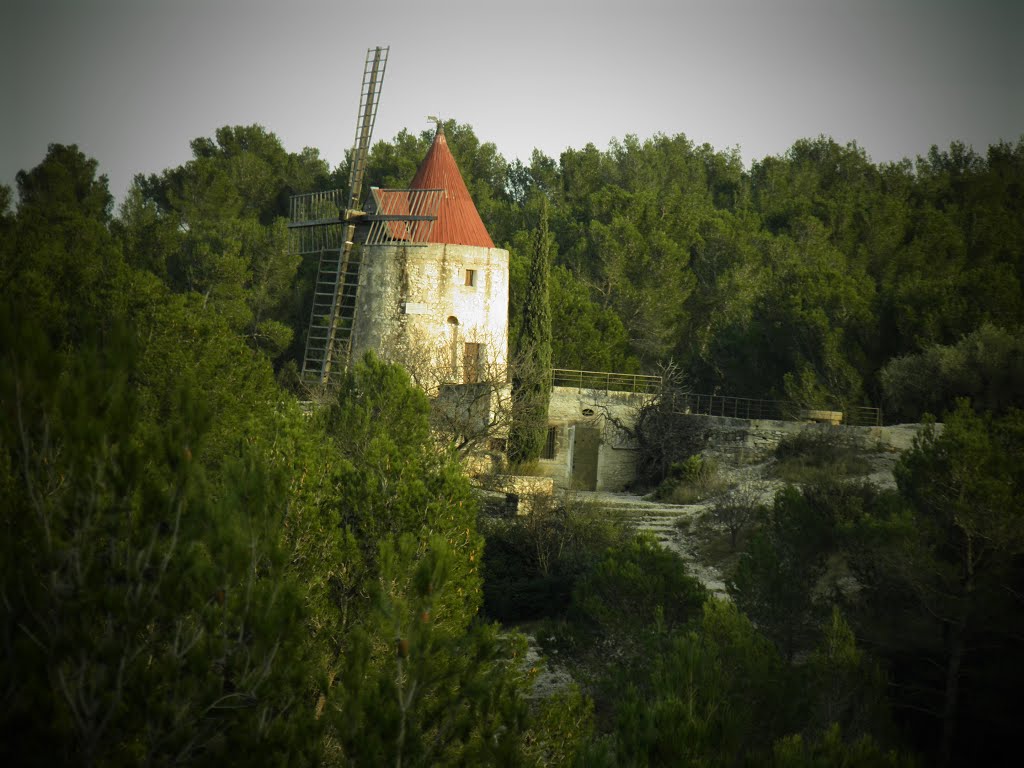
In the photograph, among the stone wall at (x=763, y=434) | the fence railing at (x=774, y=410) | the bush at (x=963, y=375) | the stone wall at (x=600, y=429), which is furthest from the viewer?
the stone wall at (x=600, y=429)

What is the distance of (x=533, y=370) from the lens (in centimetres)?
2367

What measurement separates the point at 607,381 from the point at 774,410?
399 cm

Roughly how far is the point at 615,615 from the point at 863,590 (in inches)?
114

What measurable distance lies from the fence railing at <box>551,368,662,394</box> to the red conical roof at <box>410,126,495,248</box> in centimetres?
462

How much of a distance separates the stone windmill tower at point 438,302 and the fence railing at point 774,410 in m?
4.62

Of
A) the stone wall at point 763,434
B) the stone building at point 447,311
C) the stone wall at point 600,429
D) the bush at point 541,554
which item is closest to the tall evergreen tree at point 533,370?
the stone building at point 447,311

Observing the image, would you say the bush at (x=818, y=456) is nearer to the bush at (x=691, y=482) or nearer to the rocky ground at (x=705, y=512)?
the rocky ground at (x=705, y=512)

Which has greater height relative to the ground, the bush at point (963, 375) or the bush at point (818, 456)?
the bush at point (963, 375)

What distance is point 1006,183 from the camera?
3638 centimetres

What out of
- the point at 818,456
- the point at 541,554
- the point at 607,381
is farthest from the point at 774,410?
the point at 541,554

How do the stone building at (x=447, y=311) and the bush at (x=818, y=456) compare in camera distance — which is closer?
the bush at (x=818, y=456)

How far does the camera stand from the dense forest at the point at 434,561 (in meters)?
7.04

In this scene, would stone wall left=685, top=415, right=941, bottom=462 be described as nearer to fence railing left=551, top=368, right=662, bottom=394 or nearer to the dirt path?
the dirt path

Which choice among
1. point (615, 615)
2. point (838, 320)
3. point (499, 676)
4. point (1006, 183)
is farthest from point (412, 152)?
point (499, 676)
